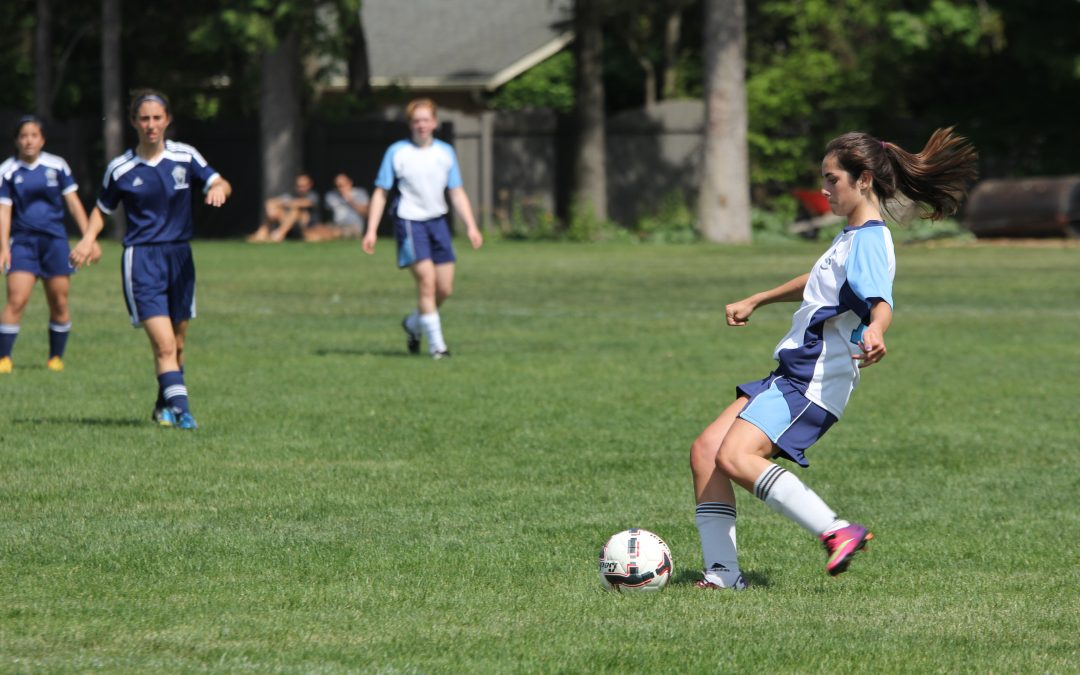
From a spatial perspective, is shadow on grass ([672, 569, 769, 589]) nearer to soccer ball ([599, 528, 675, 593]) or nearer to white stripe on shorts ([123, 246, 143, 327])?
soccer ball ([599, 528, 675, 593])

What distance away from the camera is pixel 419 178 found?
46.2ft

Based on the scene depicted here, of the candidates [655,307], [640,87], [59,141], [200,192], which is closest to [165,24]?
[59,141]

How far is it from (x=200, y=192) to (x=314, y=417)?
157cm

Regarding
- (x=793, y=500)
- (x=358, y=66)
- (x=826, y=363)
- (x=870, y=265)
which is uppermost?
(x=358, y=66)

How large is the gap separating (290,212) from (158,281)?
2539 cm

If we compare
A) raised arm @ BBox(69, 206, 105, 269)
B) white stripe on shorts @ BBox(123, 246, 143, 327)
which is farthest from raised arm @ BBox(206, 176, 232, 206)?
raised arm @ BBox(69, 206, 105, 269)

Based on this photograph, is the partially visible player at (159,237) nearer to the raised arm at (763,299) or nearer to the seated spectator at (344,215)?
the raised arm at (763,299)

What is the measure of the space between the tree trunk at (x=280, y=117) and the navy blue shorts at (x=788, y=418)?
29961 millimetres

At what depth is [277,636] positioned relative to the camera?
5203 millimetres

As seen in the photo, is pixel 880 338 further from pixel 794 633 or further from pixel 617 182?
pixel 617 182

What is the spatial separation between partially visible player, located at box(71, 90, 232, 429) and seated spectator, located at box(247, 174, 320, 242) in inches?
975

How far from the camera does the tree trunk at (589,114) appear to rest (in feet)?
116

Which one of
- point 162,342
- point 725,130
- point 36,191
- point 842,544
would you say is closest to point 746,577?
point 842,544

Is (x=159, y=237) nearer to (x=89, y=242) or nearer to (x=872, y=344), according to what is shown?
(x=89, y=242)
